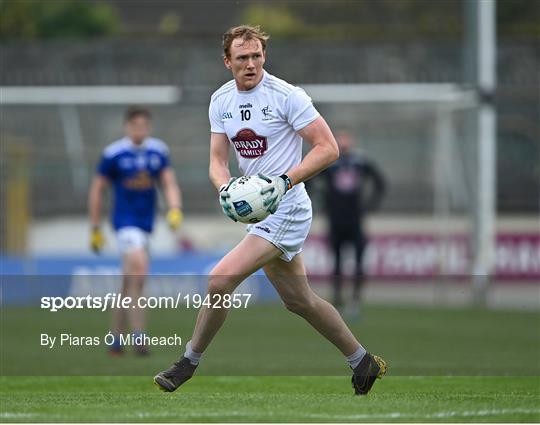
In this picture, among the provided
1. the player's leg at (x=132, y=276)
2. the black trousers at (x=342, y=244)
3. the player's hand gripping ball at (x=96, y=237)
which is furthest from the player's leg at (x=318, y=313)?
the black trousers at (x=342, y=244)

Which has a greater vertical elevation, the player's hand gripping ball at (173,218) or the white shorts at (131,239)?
the player's hand gripping ball at (173,218)

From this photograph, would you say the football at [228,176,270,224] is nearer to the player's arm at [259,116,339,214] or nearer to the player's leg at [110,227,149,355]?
the player's arm at [259,116,339,214]

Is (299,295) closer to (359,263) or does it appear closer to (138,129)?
(138,129)

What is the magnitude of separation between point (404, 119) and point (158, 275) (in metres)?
6.99

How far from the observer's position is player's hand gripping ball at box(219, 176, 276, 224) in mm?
8203

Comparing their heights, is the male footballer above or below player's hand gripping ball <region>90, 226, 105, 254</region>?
above

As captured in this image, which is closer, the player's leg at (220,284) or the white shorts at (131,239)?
the player's leg at (220,284)

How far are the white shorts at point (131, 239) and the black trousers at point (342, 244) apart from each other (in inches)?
186

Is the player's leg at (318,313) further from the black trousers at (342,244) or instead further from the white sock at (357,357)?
the black trousers at (342,244)

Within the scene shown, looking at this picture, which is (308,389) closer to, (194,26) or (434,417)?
(434,417)

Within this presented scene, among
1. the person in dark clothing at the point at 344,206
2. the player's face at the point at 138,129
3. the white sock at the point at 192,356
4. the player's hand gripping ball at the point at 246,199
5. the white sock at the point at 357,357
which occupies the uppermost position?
the player's hand gripping ball at the point at 246,199

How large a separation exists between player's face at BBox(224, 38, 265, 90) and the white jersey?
87mm

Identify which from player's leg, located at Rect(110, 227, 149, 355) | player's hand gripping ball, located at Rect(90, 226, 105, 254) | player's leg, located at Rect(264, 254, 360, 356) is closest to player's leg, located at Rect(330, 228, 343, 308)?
player's hand gripping ball, located at Rect(90, 226, 105, 254)

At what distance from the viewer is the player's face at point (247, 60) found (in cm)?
845
